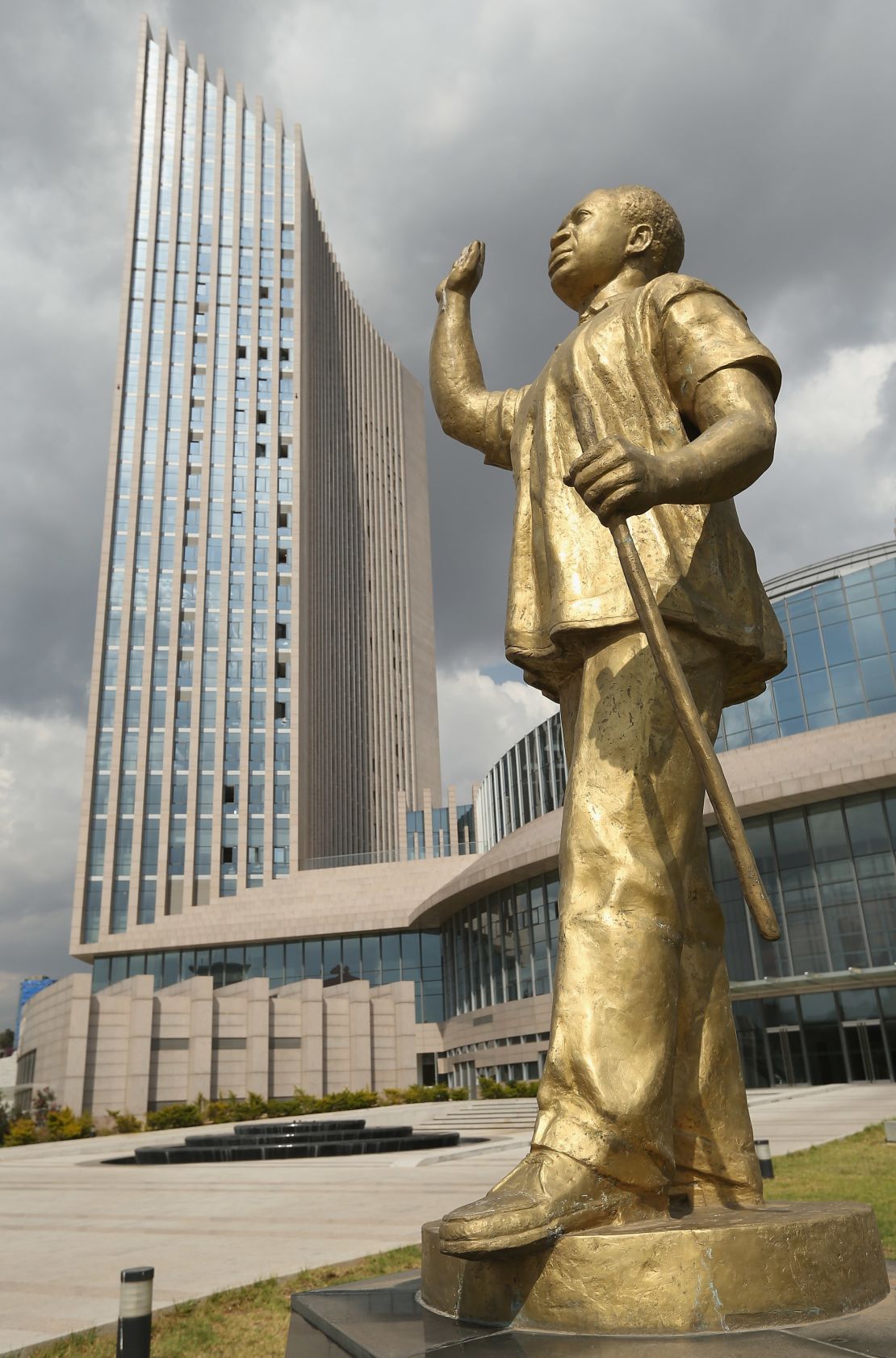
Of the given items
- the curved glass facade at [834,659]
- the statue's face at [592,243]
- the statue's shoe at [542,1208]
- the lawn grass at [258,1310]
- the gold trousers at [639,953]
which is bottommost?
the lawn grass at [258,1310]

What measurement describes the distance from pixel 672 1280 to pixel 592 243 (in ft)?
10.6

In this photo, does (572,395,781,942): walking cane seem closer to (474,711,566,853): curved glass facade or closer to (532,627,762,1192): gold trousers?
(532,627,762,1192): gold trousers

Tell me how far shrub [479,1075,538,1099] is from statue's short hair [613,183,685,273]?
2742 centimetres

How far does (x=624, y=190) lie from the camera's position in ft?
12.0

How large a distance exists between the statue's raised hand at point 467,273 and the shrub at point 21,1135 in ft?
86.8

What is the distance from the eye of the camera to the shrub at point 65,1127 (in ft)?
84.7

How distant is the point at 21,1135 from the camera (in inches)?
973

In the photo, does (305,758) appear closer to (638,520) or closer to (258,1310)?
(258,1310)

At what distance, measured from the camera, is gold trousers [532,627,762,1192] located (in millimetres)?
2508

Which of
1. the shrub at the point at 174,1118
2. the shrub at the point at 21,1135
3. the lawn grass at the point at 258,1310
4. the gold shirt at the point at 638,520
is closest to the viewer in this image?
the gold shirt at the point at 638,520

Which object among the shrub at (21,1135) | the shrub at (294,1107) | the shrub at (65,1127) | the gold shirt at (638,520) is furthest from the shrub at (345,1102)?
the gold shirt at (638,520)

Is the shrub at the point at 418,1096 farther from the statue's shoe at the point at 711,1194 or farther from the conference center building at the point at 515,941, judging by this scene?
the statue's shoe at the point at 711,1194

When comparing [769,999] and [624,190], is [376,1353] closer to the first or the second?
[624,190]

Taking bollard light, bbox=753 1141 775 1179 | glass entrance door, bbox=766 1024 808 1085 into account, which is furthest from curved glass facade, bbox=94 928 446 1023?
bollard light, bbox=753 1141 775 1179
